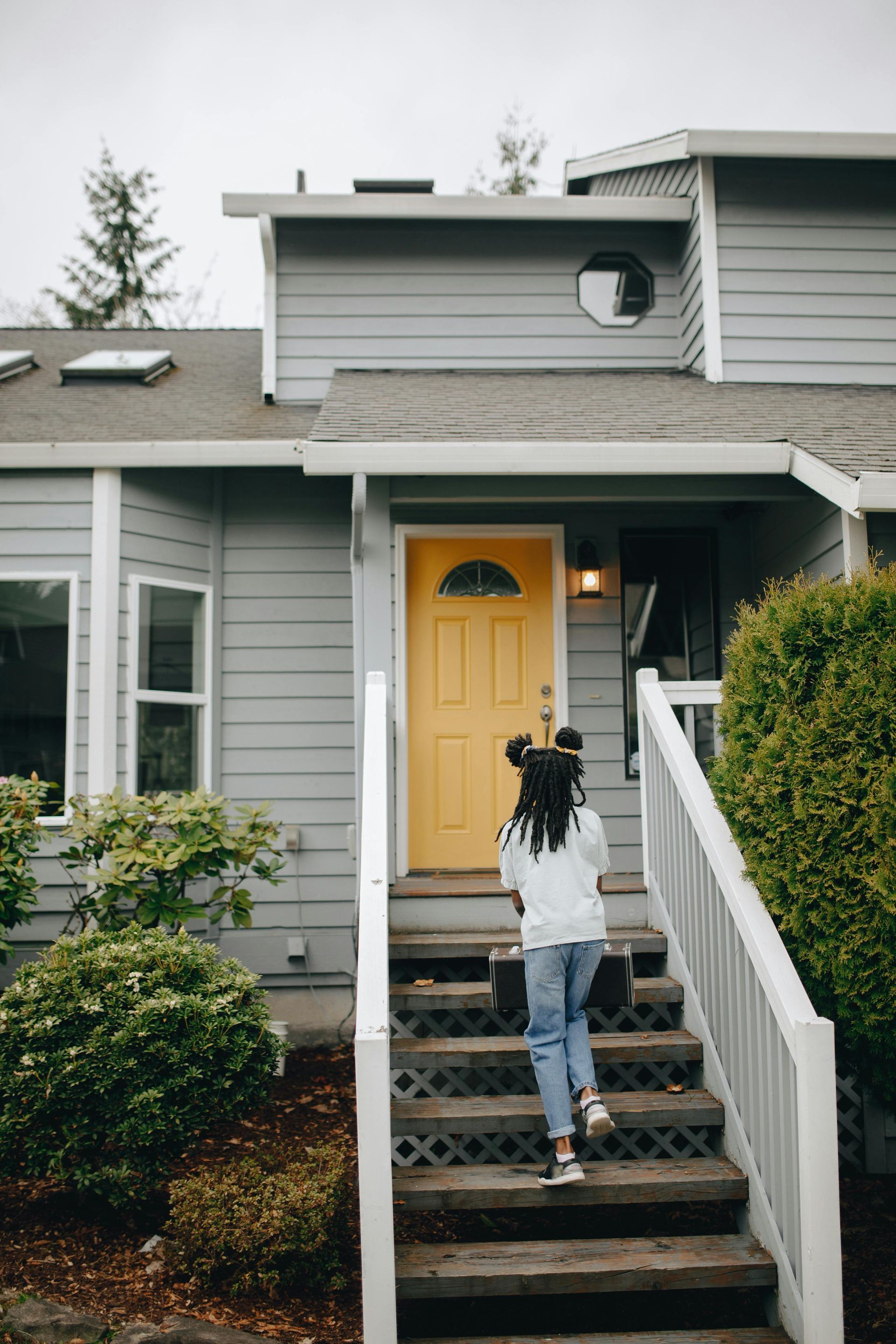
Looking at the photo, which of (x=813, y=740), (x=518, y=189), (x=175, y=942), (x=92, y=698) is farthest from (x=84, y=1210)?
(x=518, y=189)

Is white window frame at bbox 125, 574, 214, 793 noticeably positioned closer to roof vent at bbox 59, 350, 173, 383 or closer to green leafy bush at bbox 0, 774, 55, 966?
green leafy bush at bbox 0, 774, 55, 966

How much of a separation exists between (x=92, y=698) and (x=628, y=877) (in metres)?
3.23

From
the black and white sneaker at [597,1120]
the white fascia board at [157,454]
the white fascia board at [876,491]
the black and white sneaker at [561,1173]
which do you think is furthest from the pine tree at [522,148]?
the black and white sneaker at [561,1173]

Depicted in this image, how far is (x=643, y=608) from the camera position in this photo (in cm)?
620

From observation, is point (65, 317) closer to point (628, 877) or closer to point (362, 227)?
point (362, 227)

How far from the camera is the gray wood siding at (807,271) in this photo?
6.58 m

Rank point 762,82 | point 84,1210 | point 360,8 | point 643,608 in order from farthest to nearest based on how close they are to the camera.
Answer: point 762,82
point 360,8
point 643,608
point 84,1210

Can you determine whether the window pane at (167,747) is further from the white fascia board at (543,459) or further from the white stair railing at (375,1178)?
the white stair railing at (375,1178)

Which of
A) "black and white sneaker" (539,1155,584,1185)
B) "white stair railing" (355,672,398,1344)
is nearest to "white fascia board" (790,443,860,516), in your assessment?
"black and white sneaker" (539,1155,584,1185)

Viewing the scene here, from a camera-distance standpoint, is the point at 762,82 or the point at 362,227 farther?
the point at 762,82

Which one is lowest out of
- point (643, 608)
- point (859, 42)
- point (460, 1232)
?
point (460, 1232)

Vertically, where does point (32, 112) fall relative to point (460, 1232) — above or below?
above

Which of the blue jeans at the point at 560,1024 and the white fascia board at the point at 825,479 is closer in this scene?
the blue jeans at the point at 560,1024

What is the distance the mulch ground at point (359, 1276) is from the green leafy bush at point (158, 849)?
1186 millimetres
